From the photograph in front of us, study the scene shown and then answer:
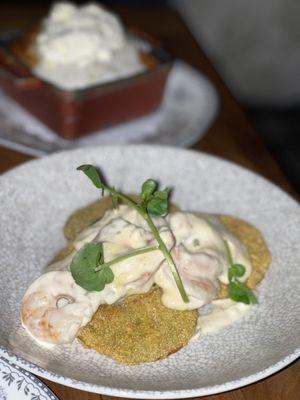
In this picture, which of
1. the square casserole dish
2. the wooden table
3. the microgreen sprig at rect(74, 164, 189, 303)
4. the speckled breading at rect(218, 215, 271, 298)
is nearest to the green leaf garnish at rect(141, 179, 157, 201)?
the microgreen sprig at rect(74, 164, 189, 303)

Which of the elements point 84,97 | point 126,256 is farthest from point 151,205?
point 84,97

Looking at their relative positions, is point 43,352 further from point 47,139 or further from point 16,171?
point 47,139

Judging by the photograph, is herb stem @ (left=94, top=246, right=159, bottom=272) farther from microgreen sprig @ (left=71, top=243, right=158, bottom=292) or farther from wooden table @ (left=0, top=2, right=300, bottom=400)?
wooden table @ (left=0, top=2, right=300, bottom=400)

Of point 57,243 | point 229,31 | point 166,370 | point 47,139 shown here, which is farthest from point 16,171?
point 229,31

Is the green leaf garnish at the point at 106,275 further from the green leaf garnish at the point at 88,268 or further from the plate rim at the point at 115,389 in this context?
the plate rim at the point at 115,389

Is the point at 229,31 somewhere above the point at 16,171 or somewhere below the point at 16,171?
below
